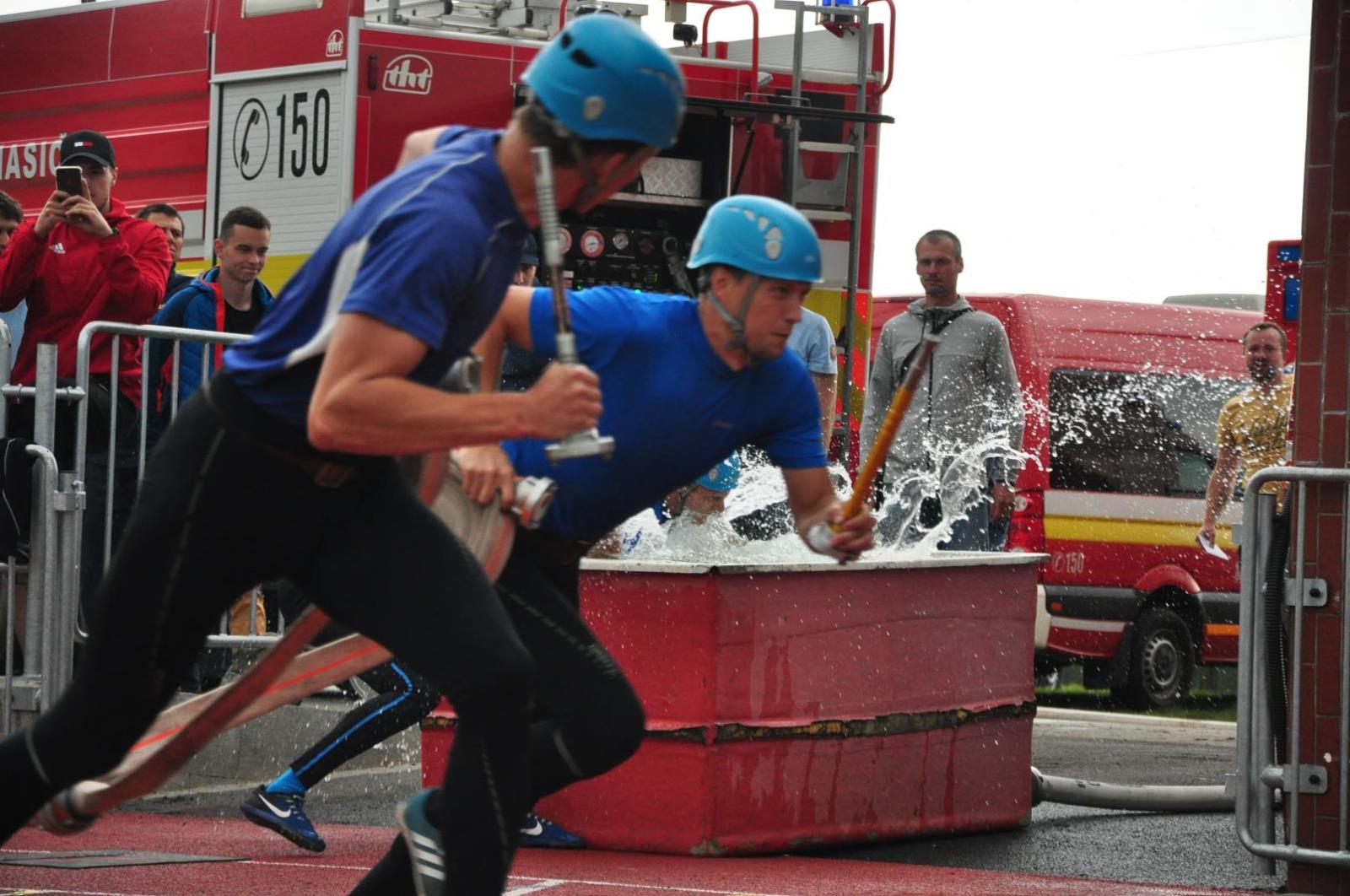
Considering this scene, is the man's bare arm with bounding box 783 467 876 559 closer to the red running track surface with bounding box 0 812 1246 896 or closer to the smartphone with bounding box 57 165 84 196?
the red running track surface with bounding box 0 812 1246 896

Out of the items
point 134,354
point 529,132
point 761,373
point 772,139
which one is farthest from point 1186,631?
point 529,132

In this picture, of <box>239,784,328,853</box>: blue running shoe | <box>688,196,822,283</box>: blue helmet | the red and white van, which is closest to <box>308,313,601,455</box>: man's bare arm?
<box>688,196,822,283</box>: blue helmet

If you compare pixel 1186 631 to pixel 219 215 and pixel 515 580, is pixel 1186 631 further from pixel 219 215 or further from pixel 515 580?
pixel 515 580

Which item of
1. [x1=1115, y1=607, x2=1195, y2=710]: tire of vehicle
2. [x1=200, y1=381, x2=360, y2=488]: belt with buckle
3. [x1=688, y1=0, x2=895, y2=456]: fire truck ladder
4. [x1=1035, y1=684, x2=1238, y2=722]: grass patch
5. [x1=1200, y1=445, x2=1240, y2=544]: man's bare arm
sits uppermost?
[x1=688, y1=0, x2=895, y2=456]: fire truck ladder

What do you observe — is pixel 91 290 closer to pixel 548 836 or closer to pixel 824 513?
pixel 548 836

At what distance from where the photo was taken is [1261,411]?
430 inches

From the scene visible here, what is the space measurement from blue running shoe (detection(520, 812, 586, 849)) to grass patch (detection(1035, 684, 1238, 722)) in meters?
6.65

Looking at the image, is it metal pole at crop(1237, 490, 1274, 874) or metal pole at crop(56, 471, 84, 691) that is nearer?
metal pole at crop(1237, 490, 1274, 874)

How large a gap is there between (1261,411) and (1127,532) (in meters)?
2.74

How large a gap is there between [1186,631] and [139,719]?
430 inches

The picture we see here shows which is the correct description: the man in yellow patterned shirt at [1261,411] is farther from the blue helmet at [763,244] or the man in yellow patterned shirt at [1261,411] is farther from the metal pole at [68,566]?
the blue helmet at [763,244]

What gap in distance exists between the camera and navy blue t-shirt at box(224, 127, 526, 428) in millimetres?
3570

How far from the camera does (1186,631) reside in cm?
1391

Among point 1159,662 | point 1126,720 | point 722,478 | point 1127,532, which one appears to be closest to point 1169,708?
point 1159,662
